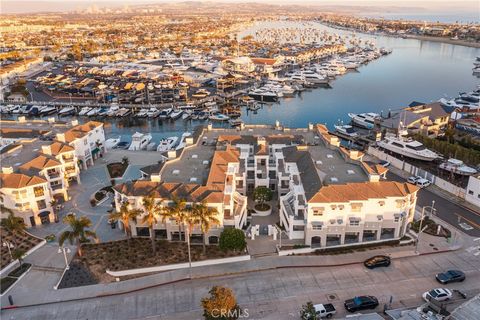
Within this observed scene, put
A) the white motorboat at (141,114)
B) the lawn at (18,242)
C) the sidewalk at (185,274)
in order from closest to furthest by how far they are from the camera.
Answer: the sidewalk at (185,274) → the lawn at (18,242) → the white motorboat at (141,114)

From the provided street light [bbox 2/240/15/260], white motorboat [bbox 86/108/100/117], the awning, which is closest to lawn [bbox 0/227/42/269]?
street light [bbox 2/240/15/260]

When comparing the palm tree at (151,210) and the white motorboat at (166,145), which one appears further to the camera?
the white motorboat at (166,145)

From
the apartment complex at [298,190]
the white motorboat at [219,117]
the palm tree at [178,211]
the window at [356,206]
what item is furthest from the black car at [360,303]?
the white motorboat at [219,117]

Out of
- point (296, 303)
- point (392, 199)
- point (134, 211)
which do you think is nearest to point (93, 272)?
point (134, 211)

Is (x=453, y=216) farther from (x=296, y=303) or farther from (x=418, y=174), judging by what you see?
(x=296, y=303)

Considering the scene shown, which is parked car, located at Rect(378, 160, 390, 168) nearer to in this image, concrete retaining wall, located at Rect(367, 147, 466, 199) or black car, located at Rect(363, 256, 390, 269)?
concrete retaining wall, located at Rect(367, 147, 466, 199)

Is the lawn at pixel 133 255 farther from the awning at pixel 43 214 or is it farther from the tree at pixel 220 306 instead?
the tree at pixel 220 306
